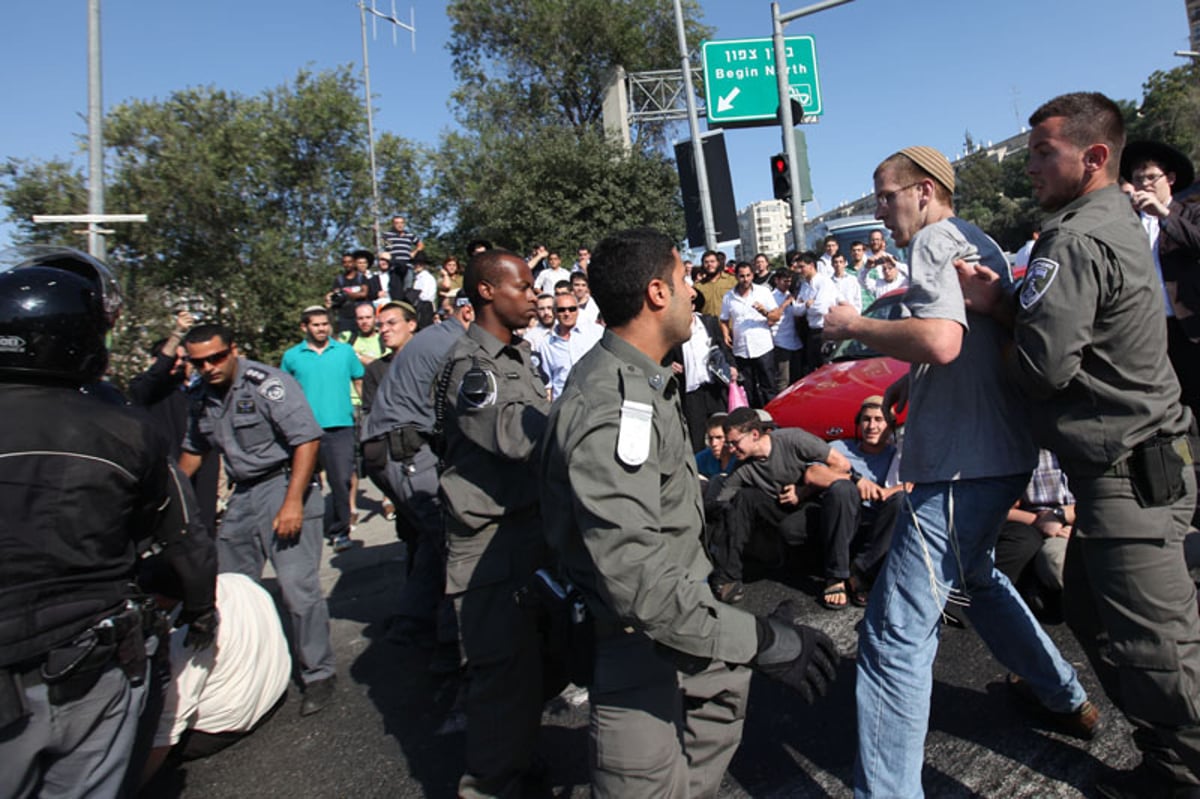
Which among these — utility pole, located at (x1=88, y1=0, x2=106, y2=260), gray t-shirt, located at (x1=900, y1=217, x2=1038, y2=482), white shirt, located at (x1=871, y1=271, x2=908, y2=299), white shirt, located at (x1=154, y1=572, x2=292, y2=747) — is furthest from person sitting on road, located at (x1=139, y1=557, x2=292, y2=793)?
white shirt, located at (x1=871, y1=271, x2=908, y2=299)

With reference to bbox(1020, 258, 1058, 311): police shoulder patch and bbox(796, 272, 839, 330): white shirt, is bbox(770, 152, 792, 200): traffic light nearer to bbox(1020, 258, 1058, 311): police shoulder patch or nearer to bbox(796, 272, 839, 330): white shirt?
bbox(796, 272, 839, 330): white shirt

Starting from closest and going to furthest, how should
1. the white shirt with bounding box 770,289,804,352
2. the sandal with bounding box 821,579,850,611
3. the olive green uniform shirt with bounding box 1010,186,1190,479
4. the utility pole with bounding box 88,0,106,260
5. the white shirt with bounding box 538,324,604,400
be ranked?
the olive green uniform shirt with bounding box 1010,186,1190,479 → the sandal with bounding box 821,579,850,611 → the utility pole with bounding box 88,0,106,260 → the white shirt with bounding box 538,324,604,400 → the white shirt with bounding box 770,289,804,352

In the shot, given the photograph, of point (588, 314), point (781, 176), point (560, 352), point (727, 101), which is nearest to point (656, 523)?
point (560, 352)

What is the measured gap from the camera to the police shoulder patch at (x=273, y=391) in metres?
3.73

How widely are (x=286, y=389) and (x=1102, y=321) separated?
11.3ft

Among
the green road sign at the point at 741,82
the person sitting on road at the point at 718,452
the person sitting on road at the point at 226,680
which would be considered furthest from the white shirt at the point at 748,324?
the person sitting on road at the point at 226,680

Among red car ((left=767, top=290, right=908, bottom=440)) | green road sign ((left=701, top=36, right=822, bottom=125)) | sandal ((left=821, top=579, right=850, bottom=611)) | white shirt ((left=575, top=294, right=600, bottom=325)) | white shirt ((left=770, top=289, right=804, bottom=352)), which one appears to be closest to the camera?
sandal ((left=821, top=579, right=850, bottom=611))

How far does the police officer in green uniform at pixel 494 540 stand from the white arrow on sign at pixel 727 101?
11.5 meters

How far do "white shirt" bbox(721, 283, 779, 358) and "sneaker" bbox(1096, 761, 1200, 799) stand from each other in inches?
283

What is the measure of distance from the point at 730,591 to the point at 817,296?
235 inches

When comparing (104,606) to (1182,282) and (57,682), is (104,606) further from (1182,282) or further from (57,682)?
(1182,282)

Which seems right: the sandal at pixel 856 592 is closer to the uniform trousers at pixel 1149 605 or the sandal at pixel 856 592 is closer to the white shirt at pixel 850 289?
the uniform trousers at pixel 1149 605

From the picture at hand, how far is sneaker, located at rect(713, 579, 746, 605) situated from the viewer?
14.5 ft

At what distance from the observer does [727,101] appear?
1310cm
